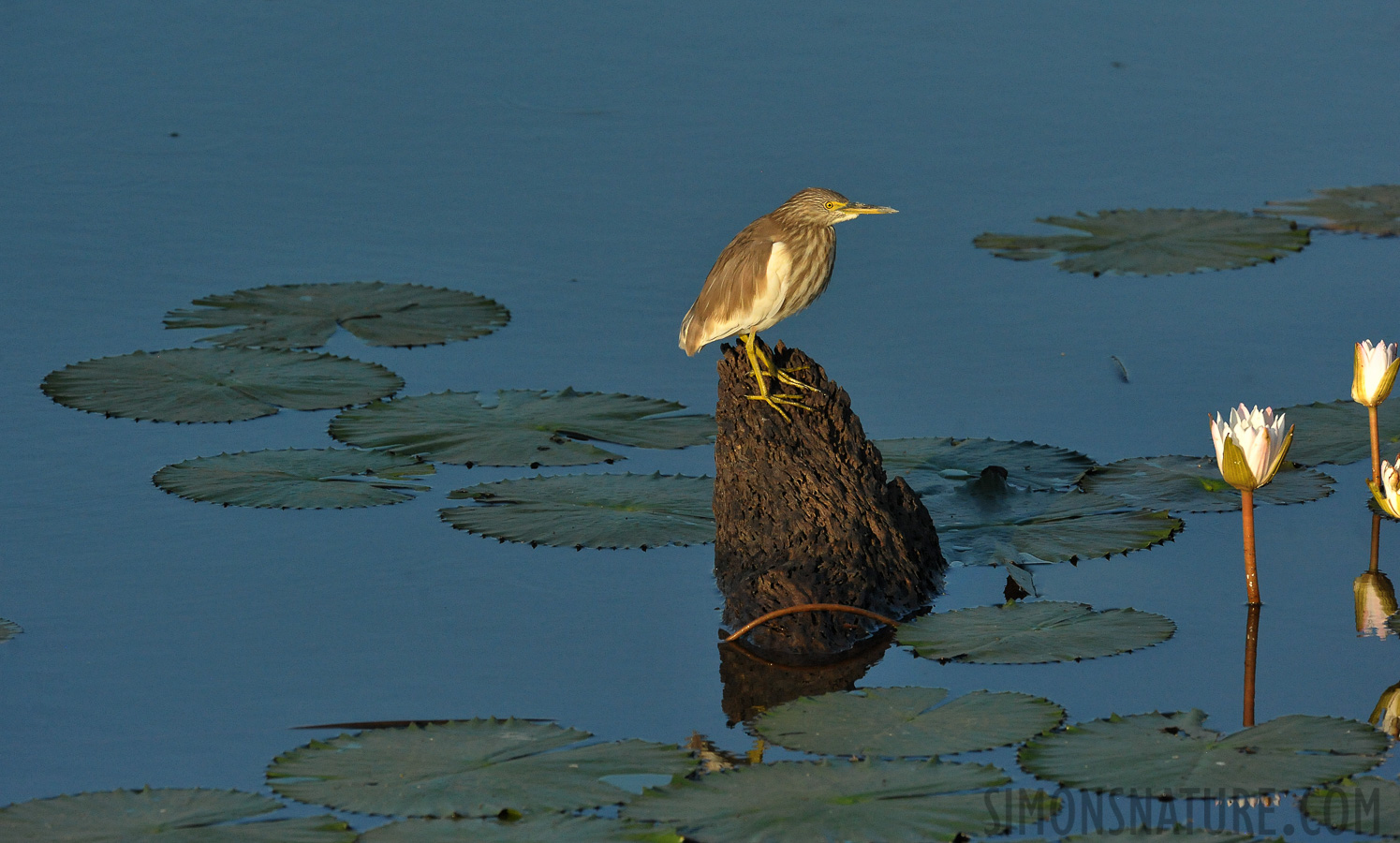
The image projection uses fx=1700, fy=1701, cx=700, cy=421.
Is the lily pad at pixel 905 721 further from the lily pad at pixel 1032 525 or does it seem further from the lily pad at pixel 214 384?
the lily pad at pixel 214 384

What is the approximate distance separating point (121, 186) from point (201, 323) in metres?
2.70

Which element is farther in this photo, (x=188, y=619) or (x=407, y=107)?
(x=407, y=107)

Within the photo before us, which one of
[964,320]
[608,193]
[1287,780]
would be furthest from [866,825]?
[608,193]

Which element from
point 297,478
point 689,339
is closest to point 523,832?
point 689,339

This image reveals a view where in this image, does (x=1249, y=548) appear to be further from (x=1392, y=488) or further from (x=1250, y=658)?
(x=1392, y=488)

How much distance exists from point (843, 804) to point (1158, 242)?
583cm

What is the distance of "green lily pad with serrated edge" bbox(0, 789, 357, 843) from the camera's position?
3.93m

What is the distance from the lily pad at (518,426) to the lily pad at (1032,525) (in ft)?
3.82

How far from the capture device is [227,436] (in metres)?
7.11

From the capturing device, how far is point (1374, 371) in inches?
219

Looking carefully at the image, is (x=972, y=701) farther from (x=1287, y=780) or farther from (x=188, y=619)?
(x=188, y=619)

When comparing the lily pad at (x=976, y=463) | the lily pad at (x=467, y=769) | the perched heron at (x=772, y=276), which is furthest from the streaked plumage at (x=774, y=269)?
the lily pad at (x=467, y=769)

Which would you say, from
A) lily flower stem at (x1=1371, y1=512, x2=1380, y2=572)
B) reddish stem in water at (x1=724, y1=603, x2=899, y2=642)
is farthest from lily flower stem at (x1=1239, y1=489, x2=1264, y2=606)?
reddish stem in water at (x1=724, y1=603, x2=899, y2=642)

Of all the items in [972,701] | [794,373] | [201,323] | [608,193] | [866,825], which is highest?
[608,193]
